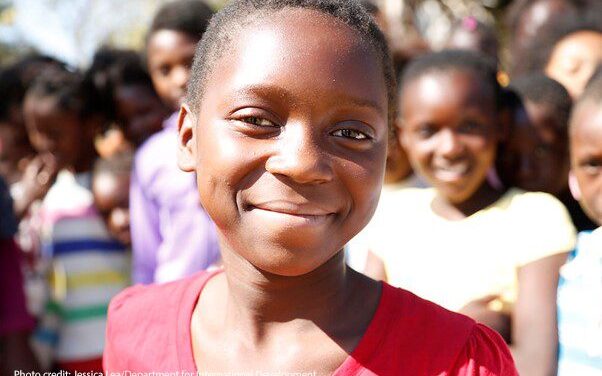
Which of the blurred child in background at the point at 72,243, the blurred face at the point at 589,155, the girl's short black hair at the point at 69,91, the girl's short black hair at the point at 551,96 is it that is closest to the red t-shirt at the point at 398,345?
the blurred face at the point at 589,155

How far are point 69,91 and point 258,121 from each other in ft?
8.89

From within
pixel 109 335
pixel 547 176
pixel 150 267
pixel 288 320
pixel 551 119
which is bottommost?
pixel 150 267

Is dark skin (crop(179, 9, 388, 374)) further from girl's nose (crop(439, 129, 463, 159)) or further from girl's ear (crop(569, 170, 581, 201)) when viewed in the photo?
girl's ear (crop(569, 170, 581, 201))

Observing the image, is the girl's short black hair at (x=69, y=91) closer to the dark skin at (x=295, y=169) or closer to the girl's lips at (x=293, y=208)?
the dark skin at (x=295, y=169)

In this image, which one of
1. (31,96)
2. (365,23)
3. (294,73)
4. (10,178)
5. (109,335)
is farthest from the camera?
(10,178)

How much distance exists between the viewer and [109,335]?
1683mm

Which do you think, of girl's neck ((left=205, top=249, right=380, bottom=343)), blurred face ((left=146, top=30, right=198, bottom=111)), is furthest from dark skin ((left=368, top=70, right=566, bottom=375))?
blurred face ((left=146, top=30, right=198, bottom=111))

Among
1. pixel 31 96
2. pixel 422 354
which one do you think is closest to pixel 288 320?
pixel 422 354

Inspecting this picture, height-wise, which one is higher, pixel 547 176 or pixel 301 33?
pixel 301 33

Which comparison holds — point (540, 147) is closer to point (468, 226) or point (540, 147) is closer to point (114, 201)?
point (468, 226)

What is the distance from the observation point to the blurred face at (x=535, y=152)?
2.77 metres

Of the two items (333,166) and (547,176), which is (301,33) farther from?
(547,176)

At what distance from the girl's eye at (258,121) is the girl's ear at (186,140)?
0.25 m

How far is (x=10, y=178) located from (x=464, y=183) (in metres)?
2.71
